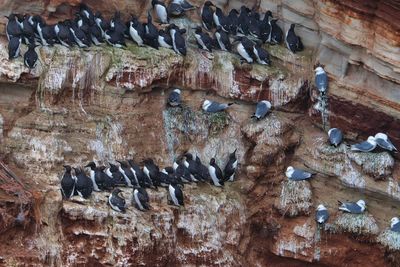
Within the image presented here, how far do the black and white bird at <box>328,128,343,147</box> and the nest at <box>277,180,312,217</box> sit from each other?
0.96m

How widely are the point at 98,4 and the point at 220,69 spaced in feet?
9.85

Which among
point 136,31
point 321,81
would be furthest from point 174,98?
point 321,81

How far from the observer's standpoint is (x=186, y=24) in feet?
102

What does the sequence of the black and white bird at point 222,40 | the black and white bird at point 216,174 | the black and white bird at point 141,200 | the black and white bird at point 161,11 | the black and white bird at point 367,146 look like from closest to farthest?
the black and white bird at point 141,200 < the black and white bird at point 367,146 < the black and white bird at point 216,174 < the black and white bird at point 222,40 < the black and white bird at point 161,11

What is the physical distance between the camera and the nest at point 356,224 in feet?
93.3

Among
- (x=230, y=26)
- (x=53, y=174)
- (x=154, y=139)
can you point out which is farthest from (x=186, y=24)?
(x=53, y=174)

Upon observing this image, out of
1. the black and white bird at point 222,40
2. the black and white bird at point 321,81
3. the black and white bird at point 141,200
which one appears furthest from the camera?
the black and white bird at point 222,40

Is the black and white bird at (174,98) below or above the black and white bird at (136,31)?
below

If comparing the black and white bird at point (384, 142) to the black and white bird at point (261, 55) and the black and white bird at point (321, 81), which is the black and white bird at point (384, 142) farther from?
the black and white bird at point (261, 55)

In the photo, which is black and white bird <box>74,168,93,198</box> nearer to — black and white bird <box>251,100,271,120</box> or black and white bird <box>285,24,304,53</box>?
black and white bird <box>251,100,271,120</box>

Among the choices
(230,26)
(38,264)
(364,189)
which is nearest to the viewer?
(38,264)

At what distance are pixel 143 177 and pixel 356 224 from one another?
411 centimetres

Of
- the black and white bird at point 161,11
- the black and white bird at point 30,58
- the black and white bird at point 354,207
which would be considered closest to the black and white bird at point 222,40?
the black and white bird at point 161,11

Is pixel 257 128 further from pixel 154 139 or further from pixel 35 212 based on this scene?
pixel 35 212
